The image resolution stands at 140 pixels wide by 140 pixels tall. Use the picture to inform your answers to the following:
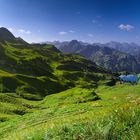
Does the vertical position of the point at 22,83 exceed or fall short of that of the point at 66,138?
it falls short

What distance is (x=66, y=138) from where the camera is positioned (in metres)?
12.2

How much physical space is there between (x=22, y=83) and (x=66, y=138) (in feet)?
451

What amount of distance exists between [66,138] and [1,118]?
4469 cm

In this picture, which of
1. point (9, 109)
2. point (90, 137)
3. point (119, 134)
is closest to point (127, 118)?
point (119, 134)

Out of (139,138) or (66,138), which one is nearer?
(139,138)

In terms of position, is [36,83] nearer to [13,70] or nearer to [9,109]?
[13,70]

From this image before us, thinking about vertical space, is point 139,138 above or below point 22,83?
above

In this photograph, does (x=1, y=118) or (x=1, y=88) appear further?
(x=1, y=88)

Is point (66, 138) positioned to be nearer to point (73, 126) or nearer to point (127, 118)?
point (73, 126)

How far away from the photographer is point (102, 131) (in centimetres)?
1130

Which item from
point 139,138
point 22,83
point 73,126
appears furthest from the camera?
point 22,83

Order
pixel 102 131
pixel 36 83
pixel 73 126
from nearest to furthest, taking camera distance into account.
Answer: pixel 102 131 → pixel 73 126 → pixel 36 83

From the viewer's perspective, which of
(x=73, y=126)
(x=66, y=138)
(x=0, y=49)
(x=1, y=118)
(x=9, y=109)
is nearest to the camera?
(x=66, y=138)

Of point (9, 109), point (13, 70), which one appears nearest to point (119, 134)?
point (9, 109)
